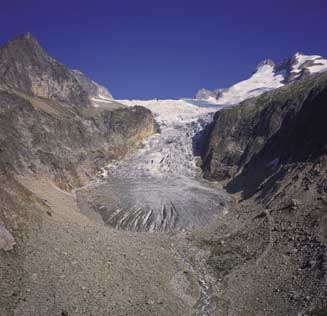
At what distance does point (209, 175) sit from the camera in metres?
59.8

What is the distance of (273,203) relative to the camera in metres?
41.2

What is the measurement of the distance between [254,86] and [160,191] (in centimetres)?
12953

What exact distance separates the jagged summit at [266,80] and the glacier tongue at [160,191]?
82.3 metres

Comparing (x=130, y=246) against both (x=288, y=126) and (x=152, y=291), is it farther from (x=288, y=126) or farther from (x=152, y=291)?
(x=288, y=126)

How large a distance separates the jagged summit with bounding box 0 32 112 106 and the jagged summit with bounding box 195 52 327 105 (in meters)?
75.1

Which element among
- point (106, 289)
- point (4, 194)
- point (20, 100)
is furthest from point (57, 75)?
point (106, 289)

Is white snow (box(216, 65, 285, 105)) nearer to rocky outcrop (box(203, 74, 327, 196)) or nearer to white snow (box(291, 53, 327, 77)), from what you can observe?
white snow (box(291, 53, 327, 77))

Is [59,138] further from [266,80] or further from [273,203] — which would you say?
[266,80]

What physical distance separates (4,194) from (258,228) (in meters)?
21.1

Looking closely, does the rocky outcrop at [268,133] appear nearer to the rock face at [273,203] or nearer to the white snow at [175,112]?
the rock face at [273,203]

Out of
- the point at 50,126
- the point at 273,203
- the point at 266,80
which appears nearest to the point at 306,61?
the point at 266,80

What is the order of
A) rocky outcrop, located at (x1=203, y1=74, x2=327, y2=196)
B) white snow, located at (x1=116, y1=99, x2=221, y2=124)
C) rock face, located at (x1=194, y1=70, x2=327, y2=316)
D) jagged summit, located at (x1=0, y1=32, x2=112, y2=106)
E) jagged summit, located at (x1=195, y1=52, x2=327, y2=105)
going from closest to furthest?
1. rock face, located at (x1=194, y1=70, x2=327, y2=316)
2. rocky outcrop, located at (x1=203, y1=74, x2=327, y2=196)
3. jagged summit, located at (x1=0, y1=32, x2=112, y2=106)
4. white snow, located at (x1=116, y1=99, x2=221, y2=124)
5. jagged summit, located at (x1=195, y1=52, x2=327, y2=105)

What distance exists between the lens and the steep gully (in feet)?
118

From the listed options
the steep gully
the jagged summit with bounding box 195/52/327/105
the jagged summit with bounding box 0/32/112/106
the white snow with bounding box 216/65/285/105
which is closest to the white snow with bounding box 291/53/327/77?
the jagged summit with bounding box 195/52/327/105
